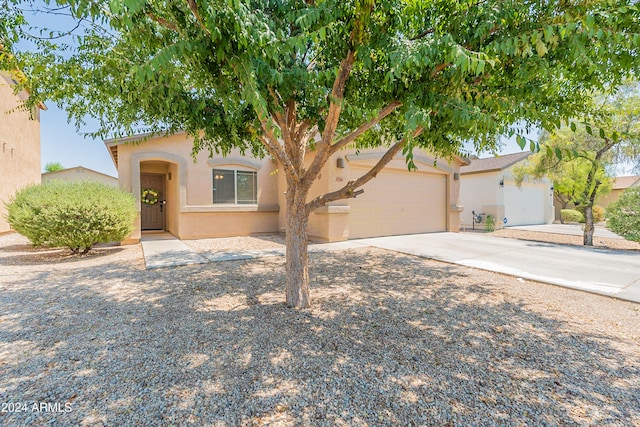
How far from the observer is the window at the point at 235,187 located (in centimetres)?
1133

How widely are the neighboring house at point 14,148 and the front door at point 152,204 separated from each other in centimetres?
421

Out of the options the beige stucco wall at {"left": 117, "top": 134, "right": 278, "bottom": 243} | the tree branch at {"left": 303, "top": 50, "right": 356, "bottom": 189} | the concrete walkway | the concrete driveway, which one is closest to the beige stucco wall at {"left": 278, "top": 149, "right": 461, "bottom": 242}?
the beige stucco wall at {"left": 117, "top": 134, "right": 278, "bottom": 243}

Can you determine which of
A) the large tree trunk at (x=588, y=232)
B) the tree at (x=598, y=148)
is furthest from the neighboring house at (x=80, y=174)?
the large tree trunk at (x=588, y=232)

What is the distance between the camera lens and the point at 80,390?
2.40 meters

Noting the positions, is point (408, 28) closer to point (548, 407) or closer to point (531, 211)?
point (548, 407)

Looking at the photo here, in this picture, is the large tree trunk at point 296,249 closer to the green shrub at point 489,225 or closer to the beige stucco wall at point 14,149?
the beige stucco wall at point 14,149

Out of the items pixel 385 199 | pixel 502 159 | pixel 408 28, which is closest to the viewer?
pixel 408 28

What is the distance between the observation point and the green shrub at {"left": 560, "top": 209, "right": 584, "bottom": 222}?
2016 centimetres

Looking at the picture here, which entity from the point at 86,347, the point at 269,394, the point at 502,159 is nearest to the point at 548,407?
the point at 269,394

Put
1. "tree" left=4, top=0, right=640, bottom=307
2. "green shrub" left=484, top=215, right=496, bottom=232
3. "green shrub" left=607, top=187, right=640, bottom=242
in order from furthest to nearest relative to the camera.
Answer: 1. "green shrub" left=484, top=215, right=496, bottom=232
2. "green shrub" left=607, top=187, right=640, bottom=242
3. "tree" left=4, top=0, right=640, bottom=307

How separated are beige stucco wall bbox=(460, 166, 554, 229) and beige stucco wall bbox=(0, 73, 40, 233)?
2140 cm

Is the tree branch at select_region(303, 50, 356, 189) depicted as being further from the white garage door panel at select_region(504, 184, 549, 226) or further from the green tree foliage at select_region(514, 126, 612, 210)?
the white garage door panel at select_region(504, 184, 549, 226)

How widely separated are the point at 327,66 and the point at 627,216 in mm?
11679

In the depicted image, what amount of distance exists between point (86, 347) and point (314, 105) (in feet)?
13.2
